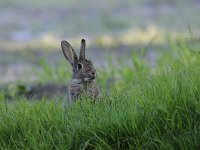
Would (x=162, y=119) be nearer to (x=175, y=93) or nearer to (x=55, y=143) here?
(x=175, y=93)

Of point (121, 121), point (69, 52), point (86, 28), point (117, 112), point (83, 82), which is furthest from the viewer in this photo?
point (86, 28)

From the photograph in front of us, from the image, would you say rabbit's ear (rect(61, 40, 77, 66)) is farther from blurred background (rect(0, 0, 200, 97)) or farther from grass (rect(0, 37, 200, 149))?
blurred background (rect(0, 0, 200, 97))

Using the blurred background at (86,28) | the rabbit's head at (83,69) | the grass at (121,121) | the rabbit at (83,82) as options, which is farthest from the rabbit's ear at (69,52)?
the blurred background at (86,28)

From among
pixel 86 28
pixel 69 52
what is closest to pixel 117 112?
pixel 69 52

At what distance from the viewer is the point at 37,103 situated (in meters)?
6.40

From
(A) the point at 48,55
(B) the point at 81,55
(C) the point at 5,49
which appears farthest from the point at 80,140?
(C) the point at 5,49

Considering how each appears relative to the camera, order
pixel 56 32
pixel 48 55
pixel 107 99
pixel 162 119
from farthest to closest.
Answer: pixel 56 32, pixel 48 55, pixel 107 99, pixel 162 119

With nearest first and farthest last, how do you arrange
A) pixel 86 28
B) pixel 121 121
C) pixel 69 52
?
pixel 121 121, pixel 69 52, pixel 86 28

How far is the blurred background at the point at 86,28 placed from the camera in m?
13.4

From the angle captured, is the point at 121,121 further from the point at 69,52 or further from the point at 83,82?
the point at 69,52

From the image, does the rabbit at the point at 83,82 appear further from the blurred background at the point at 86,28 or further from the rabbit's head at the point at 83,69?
the blurred background at the point at 86,28

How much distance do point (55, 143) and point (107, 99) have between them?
79cm

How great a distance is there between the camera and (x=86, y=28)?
1664 cm

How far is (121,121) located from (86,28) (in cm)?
1100
